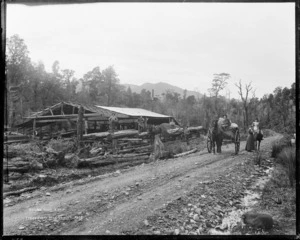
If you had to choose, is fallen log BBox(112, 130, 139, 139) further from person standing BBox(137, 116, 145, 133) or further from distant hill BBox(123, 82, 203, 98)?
distant hill BBox(123, 82, 203, 98)

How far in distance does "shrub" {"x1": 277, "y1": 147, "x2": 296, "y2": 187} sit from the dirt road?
298 millimetres

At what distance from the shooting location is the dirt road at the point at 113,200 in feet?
10.3

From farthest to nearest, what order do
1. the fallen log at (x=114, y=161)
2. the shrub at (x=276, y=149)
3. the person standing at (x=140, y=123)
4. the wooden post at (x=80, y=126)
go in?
the fallen log at (x=114, y=161), the person standing at (x=140, y=123), the wooden post at (x=80, y=126), the shrub at (x=276, y=149)

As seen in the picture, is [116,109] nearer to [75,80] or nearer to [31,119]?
[75,80]

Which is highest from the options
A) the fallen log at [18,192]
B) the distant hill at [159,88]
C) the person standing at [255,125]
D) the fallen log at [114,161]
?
the distant hill at [159,88]

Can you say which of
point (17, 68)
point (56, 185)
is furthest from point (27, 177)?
point (17, 68)

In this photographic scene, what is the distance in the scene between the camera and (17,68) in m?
3.68

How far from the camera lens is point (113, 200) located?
3639 mm

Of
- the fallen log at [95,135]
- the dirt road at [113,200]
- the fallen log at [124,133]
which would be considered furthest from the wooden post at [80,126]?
the dirt road at [113,200]

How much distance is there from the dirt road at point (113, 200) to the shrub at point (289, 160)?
298mm

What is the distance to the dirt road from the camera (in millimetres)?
3152

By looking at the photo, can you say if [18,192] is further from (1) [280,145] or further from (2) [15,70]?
(1) [280,145]

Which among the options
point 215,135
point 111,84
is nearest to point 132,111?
point 111,84

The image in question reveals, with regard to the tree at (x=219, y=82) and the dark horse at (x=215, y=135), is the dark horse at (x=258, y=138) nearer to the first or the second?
the dark horse at (x=215, y=135)
